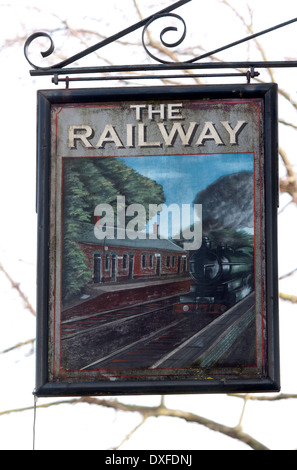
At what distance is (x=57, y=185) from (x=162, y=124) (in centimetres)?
49

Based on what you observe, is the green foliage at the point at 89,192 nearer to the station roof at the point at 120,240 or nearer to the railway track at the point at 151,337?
the station roof at the point at 120,240

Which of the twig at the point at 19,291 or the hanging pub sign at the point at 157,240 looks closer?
the hanging pub sign at the point at 157,240

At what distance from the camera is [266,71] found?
657 cm

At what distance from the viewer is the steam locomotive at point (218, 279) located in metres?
2.22

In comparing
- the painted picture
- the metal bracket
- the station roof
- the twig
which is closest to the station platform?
the painted picture

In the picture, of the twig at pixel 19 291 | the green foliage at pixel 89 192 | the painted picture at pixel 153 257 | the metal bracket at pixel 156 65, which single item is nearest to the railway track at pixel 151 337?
the painted picture at pixel 153 257

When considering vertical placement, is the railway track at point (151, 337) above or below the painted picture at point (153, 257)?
below

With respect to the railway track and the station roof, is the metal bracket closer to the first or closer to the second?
the station roof

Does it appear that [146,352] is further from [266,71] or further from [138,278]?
[266,71]

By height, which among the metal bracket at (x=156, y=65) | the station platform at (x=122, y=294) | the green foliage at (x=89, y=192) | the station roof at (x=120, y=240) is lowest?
the station platform at (x=122, y=294)

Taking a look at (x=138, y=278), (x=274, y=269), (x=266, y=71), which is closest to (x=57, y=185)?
(x=138, y=278)

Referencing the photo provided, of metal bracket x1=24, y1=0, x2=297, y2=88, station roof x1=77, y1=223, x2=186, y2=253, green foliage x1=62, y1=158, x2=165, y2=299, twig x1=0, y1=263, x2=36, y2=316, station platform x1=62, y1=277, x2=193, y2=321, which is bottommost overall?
twig x1=0, y1=263, x2=36, y2=316

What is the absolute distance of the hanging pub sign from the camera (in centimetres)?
218

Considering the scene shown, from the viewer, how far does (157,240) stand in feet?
7.42
